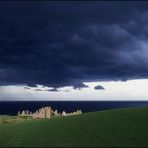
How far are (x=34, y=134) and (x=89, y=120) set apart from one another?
13.2 metres

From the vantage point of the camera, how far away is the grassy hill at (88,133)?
130ft

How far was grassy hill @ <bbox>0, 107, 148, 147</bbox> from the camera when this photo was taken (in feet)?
130

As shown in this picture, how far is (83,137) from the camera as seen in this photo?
42594mm

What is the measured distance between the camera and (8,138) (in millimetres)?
44469

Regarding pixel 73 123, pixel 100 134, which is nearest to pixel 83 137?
pixel 100 134

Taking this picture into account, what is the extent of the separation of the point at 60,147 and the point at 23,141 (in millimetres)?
7071

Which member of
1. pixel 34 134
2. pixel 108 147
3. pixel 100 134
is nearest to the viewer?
pixel 108 147

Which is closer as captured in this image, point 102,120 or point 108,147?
point 108,147

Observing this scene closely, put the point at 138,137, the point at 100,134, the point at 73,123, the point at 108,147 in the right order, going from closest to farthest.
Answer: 1. the point at 108,147
2. the point at 138,137
3. the point at 100,134
4. the point at 73,123

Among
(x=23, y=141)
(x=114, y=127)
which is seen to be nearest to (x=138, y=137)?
(x=114, y=127)

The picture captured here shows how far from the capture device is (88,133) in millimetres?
45375

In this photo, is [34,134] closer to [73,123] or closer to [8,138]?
[8,138]

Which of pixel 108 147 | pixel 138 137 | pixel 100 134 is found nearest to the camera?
pixel 108 147

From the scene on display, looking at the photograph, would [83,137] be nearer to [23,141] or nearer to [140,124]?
[23,141]
